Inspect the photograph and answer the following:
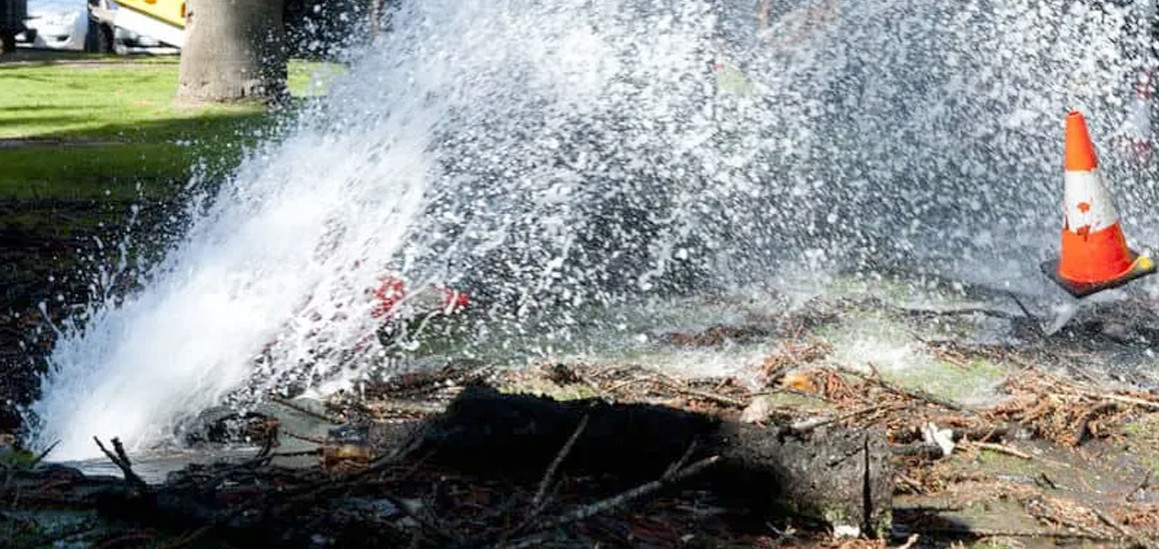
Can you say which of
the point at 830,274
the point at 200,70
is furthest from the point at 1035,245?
the point at 200,70

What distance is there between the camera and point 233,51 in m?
17.2

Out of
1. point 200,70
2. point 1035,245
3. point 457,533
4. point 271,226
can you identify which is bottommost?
point 200,70

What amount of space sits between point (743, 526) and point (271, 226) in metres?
3.33

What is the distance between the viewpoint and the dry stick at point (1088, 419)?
18.7 feet

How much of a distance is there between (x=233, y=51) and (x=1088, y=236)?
430 inches

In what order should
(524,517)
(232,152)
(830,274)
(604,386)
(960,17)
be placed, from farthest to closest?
(232,152) → (960,17) → (830,274) → (604,386) → (524,517)

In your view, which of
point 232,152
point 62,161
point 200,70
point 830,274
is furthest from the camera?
point 200,70

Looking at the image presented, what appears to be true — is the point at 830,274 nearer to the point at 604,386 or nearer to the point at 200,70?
the point at 604,386

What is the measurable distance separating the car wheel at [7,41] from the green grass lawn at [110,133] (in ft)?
22.9

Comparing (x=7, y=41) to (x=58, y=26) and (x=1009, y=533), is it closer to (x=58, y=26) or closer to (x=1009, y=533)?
(x=58, y=26)

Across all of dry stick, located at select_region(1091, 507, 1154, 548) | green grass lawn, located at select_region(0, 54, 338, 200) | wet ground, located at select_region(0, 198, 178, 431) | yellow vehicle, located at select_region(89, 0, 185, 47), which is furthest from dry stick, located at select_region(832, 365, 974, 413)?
yellow vehicle, located at select_region(89, 0, 185, 47)

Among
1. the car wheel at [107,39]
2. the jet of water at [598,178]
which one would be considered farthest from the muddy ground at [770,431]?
the car wheel at [107,39]

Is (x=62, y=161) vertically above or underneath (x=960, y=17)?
underneath

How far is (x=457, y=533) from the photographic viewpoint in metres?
3.67
